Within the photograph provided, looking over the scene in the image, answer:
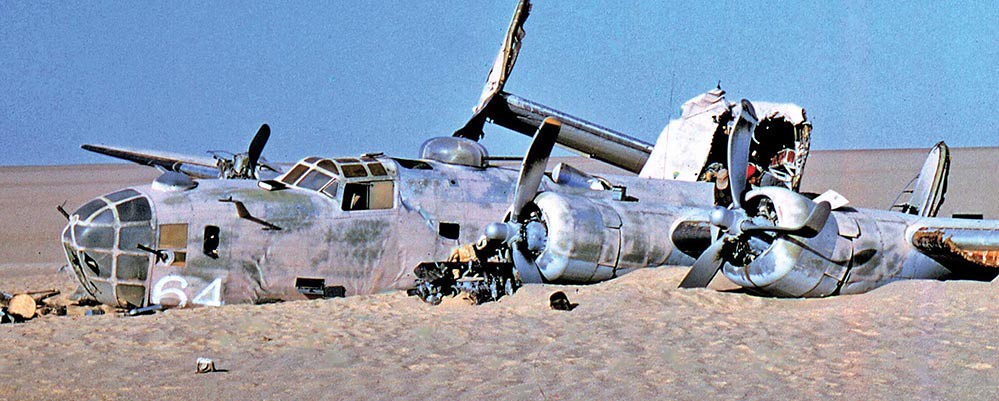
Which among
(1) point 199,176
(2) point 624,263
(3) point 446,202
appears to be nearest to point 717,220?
(2) point 624,263

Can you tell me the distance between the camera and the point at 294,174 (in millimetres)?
13680

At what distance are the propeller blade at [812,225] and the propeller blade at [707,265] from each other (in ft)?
2.49

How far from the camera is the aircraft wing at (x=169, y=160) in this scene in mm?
20844

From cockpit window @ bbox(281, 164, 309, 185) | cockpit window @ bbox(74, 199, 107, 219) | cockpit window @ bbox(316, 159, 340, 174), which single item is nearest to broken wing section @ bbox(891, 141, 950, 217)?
cockpit window @ bbox(316, 159, 340, 174)

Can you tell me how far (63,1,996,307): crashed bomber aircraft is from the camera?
1202 centimetres

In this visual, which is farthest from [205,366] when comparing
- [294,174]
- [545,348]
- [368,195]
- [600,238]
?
[600,238]

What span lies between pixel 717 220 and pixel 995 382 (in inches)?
162

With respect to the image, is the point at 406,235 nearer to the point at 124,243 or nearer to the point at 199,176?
the point at 124,243

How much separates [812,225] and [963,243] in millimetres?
2157

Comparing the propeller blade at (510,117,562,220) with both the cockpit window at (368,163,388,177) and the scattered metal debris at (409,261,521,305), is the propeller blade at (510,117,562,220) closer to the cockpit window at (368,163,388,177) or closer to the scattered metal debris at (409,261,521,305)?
the scattered metal debris at (409,261,521,305)

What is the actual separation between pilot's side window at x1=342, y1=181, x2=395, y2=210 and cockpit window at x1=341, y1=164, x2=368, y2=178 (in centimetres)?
15

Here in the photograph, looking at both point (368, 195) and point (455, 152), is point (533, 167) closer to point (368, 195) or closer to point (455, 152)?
point (455, 152)

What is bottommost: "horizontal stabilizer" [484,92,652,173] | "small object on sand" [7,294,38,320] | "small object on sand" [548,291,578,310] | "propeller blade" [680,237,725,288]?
"small object on sand" [7,294,38,320]

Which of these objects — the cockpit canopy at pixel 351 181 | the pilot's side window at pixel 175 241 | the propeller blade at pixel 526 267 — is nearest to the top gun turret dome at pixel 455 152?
the cockpit canopy at pixel 351 181
